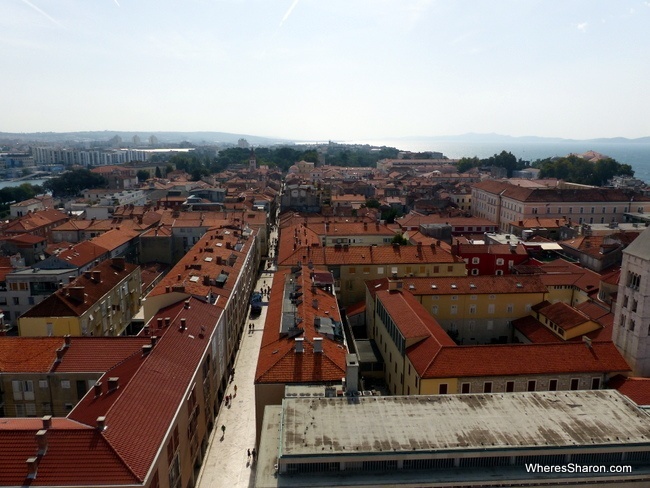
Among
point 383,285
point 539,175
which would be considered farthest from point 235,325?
point 539,175

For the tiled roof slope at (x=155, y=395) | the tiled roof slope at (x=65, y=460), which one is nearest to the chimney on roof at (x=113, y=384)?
the tiled roof slope at (x=155, y=395)

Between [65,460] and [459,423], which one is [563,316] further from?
[65,460]

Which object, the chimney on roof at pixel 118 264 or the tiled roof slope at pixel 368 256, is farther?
the tiled roof slope at pixel 368 256

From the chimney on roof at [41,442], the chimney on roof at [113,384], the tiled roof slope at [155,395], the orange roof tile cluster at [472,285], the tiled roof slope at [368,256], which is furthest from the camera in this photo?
the tiled roof slope at [368,256]

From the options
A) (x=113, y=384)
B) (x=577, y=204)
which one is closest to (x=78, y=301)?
(x=113, y=384)

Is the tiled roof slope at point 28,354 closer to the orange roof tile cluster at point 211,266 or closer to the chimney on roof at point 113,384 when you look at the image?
the chimney on roof at point 113,384

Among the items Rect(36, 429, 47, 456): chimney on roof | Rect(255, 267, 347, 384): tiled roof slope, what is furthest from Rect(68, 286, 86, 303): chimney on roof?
Rect(36, 429, 47, 456): chimney on roof
